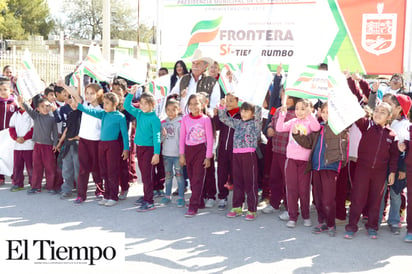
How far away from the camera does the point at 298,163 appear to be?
212 inches

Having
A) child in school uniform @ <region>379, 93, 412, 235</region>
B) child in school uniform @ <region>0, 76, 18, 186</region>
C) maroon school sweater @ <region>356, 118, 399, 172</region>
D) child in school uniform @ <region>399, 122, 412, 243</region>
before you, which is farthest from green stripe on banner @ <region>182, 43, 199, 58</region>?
child in school uniform @ <region>399, 122, 412, 243</region>

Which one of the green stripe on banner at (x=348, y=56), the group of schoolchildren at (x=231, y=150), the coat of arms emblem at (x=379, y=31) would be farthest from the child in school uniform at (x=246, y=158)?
the coat of arms emblem at (x=379, y=31)

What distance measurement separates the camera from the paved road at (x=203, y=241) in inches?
164

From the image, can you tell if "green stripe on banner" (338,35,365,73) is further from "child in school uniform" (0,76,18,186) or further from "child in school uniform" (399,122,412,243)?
"child in school uniform" (0,76,18,186)

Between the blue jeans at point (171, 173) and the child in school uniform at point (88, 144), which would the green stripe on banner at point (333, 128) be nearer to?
the blue jeans at point (171, 173)

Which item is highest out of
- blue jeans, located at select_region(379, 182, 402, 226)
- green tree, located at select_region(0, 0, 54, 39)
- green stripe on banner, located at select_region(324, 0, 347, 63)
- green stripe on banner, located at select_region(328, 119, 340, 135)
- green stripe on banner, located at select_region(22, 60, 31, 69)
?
green tree, located at select_region(0, 0, 54, 39)

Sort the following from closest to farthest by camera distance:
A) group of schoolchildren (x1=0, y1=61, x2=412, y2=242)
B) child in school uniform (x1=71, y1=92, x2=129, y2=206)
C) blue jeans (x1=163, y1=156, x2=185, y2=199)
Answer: group of schoolchildren (x1=0, y1=61, x2=412, y2=242) < child in school uniform (x1=71, y1=92, x2=129, y2=206) < blue jeans (x1=163, y1=156, x2=185, y2=199)

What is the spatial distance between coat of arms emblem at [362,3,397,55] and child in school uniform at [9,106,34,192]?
5.42 m

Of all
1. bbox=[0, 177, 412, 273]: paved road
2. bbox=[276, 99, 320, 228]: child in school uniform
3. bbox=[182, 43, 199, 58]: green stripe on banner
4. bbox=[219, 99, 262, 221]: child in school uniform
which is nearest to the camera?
bbox=[0, 177, 412, 273]: paved road

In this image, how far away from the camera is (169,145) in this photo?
6328 mm

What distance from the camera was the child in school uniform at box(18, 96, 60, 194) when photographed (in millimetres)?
6793

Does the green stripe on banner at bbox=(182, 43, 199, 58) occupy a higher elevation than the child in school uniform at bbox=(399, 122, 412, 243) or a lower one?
higher

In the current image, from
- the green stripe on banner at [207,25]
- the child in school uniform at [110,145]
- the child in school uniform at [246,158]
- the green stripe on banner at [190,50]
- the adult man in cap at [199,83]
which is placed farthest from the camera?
the green stripe on banner at [190,50]

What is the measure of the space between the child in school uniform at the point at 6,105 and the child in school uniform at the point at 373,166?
5.55 m
